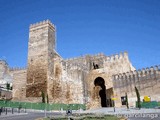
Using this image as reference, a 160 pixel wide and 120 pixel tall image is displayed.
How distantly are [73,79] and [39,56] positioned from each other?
22.1 ft

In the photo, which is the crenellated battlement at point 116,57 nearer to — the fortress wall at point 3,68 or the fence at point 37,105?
the fence at point 37,105

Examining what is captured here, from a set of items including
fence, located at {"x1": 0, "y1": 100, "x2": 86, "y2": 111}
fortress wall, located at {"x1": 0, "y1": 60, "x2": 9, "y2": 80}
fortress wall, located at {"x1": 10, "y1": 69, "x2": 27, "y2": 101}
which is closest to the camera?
fence, located at {"x1": 0, "y1": 100, "x2": 86, "y2": 111}

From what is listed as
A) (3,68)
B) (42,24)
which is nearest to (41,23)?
(42,24)

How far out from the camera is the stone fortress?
30047mm

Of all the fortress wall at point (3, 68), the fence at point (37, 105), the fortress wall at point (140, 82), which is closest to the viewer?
the fence at point (37, 105)

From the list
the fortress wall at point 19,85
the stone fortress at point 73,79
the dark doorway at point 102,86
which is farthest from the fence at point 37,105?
the fortress wall at point 19,85

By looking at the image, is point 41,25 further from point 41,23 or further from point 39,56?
point 39,56

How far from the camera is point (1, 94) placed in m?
36.7

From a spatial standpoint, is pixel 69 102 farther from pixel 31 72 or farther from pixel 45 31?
pixel 45 31

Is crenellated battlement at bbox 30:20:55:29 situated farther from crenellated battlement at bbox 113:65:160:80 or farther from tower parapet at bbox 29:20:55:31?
crenellated battlement at bbox 113:65:160:80

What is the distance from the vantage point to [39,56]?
31250 mm

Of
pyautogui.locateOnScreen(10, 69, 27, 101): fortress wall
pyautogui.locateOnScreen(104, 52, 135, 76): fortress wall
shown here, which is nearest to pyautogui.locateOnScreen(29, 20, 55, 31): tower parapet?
pyautogui.locateOnScreen(10, 69, 27, 101): fortress wall

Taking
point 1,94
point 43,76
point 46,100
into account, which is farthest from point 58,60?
point 1,94

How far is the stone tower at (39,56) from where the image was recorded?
29.9 meters
